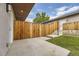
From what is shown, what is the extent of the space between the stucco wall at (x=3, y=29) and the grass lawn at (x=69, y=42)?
68 centimetres

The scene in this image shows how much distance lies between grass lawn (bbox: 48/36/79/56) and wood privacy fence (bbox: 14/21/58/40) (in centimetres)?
16

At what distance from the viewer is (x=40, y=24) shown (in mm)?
2932

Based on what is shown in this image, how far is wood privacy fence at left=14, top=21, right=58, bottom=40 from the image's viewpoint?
113 inches

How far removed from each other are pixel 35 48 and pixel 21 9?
2.14 ft

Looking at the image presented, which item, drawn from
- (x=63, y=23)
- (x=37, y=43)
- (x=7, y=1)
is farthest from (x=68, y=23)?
(x=7, y=1)

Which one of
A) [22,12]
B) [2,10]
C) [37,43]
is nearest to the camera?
[2,10]

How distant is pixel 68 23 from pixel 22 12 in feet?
2.53

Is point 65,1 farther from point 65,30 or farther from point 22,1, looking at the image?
point 22,1

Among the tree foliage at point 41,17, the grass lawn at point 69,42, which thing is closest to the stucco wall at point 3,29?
the tree foliage at point 41,17

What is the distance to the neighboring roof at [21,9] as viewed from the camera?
9.19 feet

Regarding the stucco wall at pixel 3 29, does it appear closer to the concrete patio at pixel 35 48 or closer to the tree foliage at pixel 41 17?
the concrete patio at pixel 35 48

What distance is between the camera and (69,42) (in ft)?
9.27

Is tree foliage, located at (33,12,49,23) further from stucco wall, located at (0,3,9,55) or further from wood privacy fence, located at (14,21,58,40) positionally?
stucco wall, located at (0,3,9,55)

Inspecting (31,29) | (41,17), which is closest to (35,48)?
(31,29)
